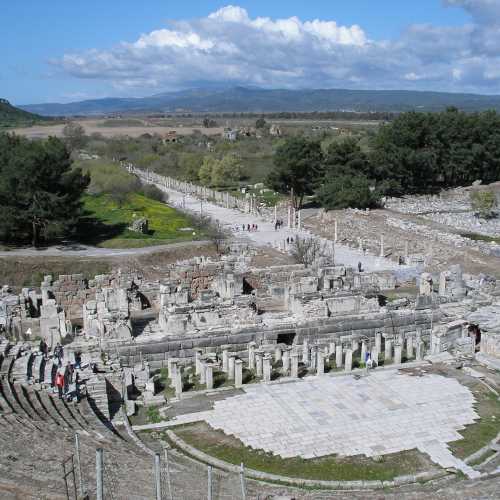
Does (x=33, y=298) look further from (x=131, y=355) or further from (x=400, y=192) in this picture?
(x=400, y=192)

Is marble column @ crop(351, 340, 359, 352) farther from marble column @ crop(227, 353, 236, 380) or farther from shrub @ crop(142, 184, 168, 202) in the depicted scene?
shrub @ crop(142, 184, 168, 202)

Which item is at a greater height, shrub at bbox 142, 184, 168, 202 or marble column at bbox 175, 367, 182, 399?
shrub at bbox 142, 184, 168, 202

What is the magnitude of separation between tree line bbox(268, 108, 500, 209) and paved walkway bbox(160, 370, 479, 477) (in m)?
36.1

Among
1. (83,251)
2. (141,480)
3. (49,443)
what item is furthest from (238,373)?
(83,251)

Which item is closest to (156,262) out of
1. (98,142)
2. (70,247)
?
(70,247)

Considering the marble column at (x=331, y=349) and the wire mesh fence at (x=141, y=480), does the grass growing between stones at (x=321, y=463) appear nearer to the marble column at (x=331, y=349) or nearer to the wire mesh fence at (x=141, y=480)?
the wire mesh fence at (x=141, y=480)

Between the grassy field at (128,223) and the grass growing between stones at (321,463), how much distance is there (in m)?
28.7

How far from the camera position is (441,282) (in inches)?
1214

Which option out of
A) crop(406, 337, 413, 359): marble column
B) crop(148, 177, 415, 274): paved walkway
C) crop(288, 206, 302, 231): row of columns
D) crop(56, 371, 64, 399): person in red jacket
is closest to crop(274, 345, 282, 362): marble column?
crop(406, 337, 413, 359): marble column

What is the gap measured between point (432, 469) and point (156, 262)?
1103 inches

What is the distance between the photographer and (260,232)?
52.0 meters

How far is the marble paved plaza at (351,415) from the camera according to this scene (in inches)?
685

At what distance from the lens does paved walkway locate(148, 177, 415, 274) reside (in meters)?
41.4

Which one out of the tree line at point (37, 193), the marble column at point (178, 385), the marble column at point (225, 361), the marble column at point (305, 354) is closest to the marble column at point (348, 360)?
the marble column at point (305, 354)
